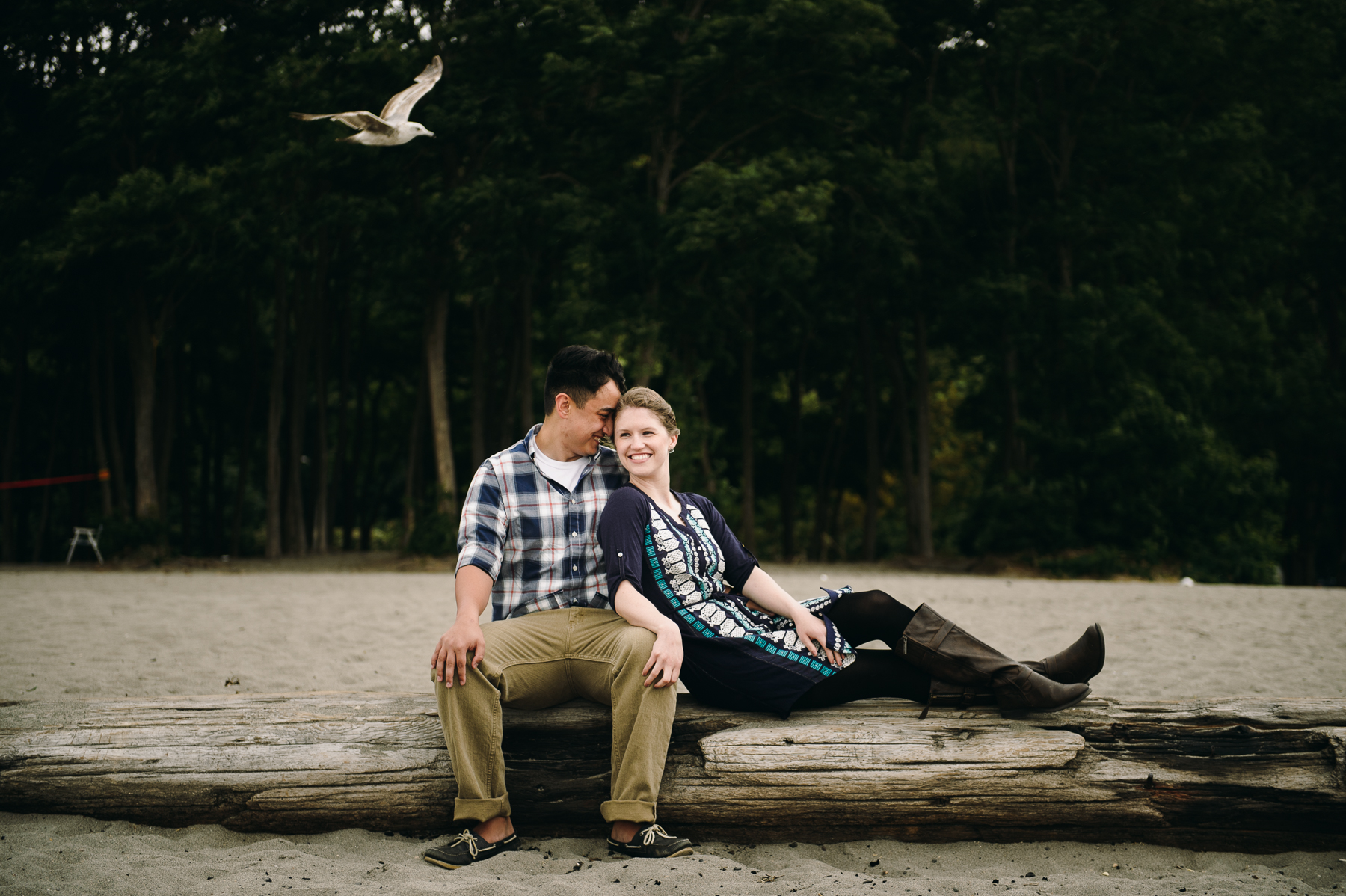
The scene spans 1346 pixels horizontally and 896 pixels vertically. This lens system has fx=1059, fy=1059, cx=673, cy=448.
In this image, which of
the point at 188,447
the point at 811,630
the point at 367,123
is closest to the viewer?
the point at 811,630

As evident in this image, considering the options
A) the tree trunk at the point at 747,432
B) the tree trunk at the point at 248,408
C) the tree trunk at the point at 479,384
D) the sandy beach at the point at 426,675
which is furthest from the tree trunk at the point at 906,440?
the tree trunk at the point at 248,408

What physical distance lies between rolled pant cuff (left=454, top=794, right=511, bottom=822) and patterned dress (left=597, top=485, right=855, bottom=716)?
0.79m

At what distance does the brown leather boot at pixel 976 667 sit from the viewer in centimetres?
380

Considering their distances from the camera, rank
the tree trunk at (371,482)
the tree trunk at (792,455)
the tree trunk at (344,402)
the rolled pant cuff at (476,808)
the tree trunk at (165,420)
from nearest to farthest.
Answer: the rolled pant cuff at (476,808)
the tree trunk at (165,420)
the tree trunk at (344,402)
the tree trunk at (792,455)
the tree trunk at (371,482)

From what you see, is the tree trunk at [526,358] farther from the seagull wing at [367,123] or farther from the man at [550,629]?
the man at [550,629]

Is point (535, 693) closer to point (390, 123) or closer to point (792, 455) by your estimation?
point (390, 123)

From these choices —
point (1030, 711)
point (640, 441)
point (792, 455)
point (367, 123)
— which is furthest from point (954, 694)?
point (792, 455)

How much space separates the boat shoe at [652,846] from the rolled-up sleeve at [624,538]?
31.0 inches

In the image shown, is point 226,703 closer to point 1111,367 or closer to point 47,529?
point 1111,367

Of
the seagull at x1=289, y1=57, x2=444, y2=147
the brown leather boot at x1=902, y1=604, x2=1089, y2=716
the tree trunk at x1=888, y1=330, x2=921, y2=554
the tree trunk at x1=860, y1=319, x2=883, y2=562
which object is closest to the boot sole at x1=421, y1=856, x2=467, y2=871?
the brown leather boot at x1=902, y1=604, x2=1089, y2=716

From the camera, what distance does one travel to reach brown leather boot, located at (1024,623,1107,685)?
394 cm

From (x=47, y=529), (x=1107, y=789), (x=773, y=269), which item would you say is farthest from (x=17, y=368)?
(x=1107, y=789)

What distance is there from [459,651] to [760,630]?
3.54 feet

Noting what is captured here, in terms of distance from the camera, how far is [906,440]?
81.3ft
